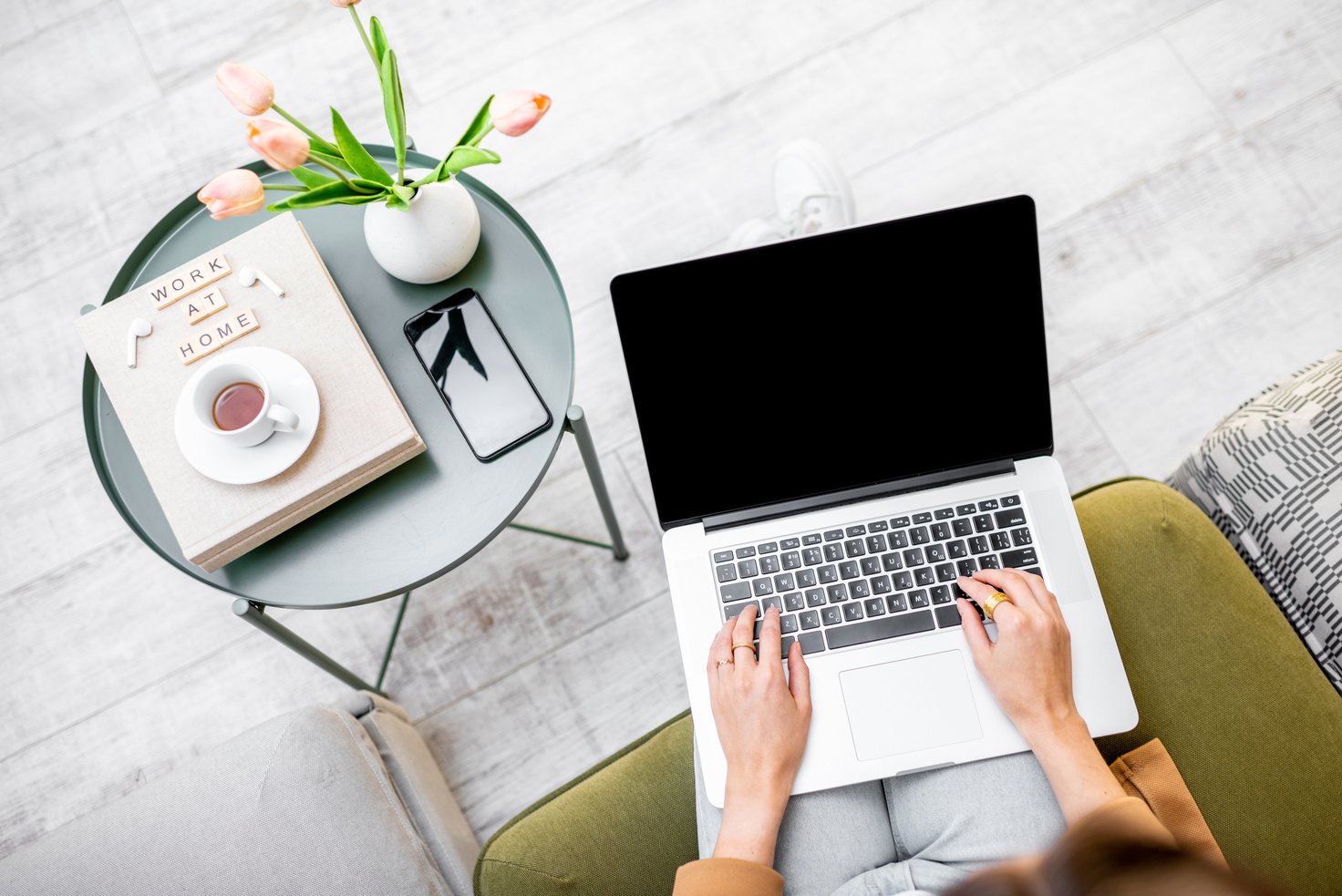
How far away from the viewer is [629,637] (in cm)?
143

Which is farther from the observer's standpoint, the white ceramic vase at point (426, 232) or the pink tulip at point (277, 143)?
the white ceramic vase at point (426, 232)

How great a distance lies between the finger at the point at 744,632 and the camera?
35.3 inches

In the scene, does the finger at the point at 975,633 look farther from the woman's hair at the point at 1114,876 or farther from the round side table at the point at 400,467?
the round side table at the point at 400,467

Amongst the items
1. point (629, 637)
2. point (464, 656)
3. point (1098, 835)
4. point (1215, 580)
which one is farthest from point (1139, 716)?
point (464, 656)

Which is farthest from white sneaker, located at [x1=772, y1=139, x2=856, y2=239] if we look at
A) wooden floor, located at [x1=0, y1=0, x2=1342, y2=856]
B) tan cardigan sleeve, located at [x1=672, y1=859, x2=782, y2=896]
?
tan cardigan sleeve, located at [x1=672, y1=859, x2=782, y2=896]

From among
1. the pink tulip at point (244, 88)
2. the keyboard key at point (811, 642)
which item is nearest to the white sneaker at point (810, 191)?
the keyboard key at point (811, 642)

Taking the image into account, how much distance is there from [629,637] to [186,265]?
84 cm

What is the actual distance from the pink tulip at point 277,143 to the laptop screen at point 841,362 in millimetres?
334

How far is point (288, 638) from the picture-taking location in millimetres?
1073

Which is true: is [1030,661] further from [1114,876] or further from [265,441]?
[265,441]

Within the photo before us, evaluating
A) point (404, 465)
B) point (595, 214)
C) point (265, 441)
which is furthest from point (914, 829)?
point (595, 214)

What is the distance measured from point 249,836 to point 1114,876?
0.87 m

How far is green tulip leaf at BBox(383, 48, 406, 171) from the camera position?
2.81ft

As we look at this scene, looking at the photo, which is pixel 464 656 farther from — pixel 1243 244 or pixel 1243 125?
pixel 1243 125
